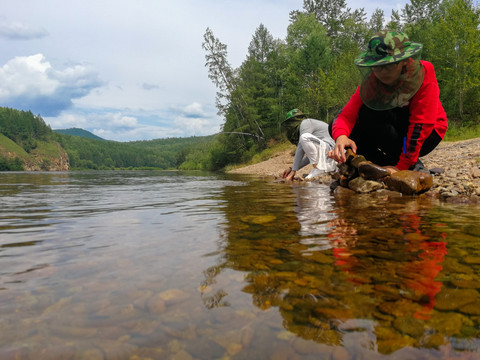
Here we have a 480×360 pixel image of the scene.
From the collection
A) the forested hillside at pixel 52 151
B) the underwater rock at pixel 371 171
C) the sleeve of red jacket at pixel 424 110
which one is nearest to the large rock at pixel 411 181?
the underwater rock at pixel 371 171

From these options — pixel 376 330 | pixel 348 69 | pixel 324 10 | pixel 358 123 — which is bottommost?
pixel 376 330

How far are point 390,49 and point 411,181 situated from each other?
207 centimetres

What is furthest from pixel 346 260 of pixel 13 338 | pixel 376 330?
pixel 13 338

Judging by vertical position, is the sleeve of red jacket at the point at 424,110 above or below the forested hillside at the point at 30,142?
below

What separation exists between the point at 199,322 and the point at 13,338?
0.64 metres

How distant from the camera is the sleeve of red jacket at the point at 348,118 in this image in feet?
14.9

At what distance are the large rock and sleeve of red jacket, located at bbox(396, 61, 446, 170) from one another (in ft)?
2.14

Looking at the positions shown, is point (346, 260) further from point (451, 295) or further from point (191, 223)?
point (191, 223)

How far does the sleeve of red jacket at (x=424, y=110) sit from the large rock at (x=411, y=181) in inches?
25.7

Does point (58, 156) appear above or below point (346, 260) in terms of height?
above

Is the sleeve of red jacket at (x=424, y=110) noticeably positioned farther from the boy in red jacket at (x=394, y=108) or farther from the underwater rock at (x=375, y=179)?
the underwater rock at (x=375, y=179)

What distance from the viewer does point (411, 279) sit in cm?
147

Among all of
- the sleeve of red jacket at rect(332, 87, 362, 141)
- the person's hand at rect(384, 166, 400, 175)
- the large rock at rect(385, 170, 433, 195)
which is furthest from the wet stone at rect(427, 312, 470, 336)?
the person's hand at rect(384, 166, 400, 175)

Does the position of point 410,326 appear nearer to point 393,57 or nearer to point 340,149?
point 393,57
